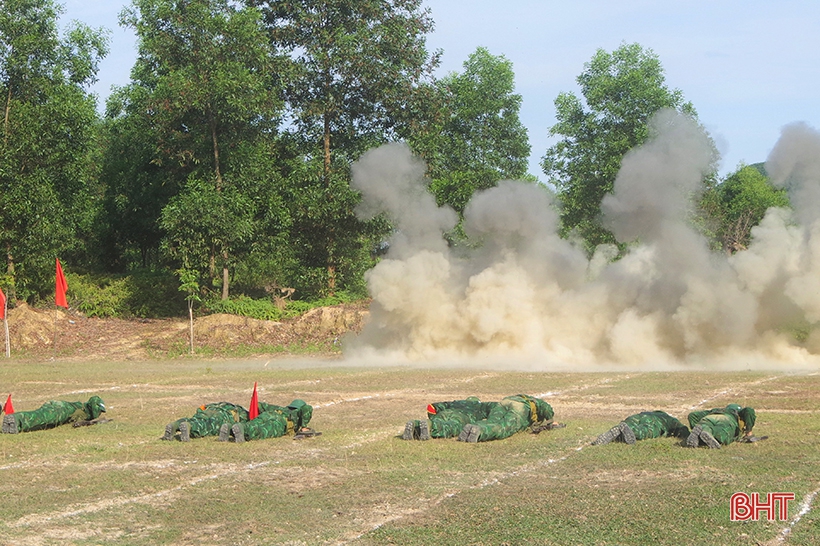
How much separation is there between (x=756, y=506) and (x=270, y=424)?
7.11 meters

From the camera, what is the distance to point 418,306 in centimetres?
2856

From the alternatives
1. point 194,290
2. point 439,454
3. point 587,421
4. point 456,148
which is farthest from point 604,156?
point 439,454

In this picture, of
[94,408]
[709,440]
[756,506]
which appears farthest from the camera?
[94,408]

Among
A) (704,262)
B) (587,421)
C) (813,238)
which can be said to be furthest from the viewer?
(704,262)

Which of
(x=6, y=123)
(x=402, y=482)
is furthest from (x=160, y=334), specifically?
(x=402, y=482)

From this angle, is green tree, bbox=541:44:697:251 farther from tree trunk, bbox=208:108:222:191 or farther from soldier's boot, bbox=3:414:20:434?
soldier's boot, bbox=3:414:20:434

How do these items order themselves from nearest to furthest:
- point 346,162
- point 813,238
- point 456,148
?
point 813,238
point 346,162
point 456,148

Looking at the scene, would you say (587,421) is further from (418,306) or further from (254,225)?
(254,225)

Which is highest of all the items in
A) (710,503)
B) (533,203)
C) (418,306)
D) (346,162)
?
(346,162)

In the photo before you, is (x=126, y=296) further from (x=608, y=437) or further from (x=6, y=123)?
(x=608, y=437)

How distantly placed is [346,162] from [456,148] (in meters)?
12.1

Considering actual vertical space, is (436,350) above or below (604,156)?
below

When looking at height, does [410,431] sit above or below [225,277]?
below

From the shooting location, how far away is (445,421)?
1312 cm
